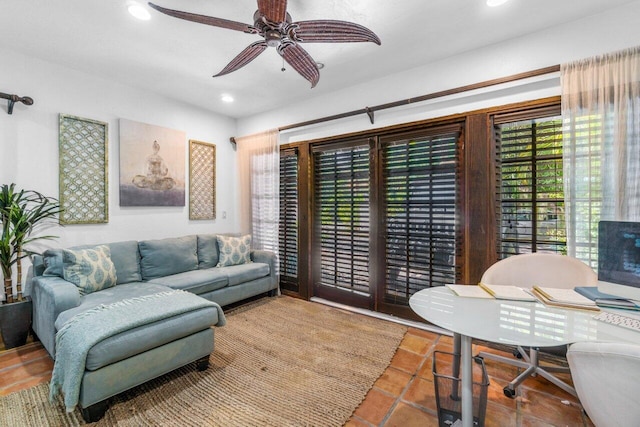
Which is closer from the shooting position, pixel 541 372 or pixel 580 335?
pixel 580 335

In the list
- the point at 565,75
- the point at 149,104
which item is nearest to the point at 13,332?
the point at 149,104

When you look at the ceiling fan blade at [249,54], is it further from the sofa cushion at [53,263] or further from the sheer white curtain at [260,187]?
the sofa cushion at [53,263]

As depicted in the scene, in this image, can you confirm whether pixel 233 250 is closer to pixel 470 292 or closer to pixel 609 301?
pixel 470 292

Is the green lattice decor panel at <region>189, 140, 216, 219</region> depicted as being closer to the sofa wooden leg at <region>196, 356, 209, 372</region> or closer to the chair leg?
the sofa wooden leg at <region>196, 356, 209, 372</region>

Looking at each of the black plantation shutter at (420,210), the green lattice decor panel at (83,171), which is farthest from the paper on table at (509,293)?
the green lattice decor panel at (83,171)

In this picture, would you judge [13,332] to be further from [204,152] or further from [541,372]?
[541,372]

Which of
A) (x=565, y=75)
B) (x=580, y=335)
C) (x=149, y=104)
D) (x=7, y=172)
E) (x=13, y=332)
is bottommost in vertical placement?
(x=13, y=332)

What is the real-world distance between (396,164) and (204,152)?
107 inches

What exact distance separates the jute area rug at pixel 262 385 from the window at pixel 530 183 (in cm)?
139

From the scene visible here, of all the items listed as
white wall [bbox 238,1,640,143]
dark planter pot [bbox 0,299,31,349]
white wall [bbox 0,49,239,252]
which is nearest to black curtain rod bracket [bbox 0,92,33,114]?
white wall [bbox 0,49,239,252]

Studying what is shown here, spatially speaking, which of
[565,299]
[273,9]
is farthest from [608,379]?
[273,9]

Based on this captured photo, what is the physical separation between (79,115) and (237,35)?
1.98 metres

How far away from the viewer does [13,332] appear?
90.4 inches

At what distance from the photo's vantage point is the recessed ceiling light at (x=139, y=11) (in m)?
1.90
